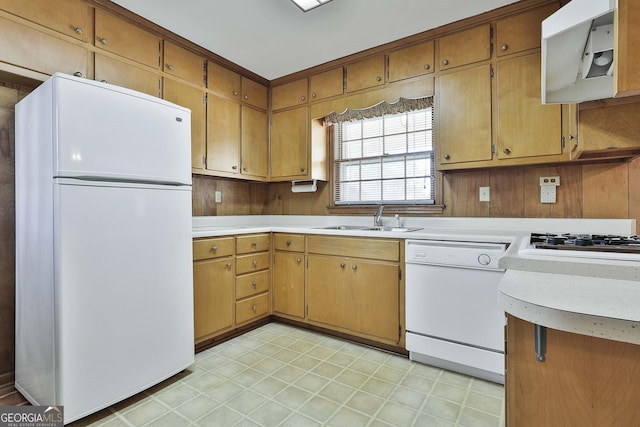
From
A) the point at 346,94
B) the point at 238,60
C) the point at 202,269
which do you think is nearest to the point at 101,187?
the point at 202,269

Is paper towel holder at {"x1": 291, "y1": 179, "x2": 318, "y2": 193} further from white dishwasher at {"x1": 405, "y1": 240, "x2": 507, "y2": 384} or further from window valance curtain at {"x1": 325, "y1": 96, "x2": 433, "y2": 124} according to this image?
white dishwasher at {"x1": 405, "y1": 240, "x2": 507, "y2": 384}

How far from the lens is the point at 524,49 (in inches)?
83.6

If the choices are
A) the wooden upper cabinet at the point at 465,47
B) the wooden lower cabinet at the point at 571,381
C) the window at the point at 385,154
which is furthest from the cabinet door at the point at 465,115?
the wooden lower cabinet at the point at 571,381

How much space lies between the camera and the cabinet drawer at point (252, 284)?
103 inches

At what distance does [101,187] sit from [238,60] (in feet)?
6.16

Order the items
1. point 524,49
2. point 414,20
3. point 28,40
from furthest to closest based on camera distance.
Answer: point 414,20 < point 524,49 < point 28,40

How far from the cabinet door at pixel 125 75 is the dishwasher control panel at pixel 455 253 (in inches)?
86.3

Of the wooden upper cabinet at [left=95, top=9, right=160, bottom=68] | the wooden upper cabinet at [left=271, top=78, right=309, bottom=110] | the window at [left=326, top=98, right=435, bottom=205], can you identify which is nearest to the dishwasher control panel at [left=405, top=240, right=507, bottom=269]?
the window at [left=326, top=98, right=435, bottom=205]

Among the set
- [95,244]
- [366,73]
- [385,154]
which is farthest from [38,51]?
[385,154]

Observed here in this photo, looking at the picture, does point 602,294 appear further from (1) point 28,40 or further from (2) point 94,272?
(1) point 28,40

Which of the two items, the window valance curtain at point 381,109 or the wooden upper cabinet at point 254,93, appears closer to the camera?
the window valance curtain at point 381,109

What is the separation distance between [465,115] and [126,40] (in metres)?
2.46

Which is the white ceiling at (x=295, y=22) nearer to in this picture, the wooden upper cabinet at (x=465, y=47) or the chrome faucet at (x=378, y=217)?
the wooden upper cabinet at (x=465, y=47)

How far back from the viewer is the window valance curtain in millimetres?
2584
